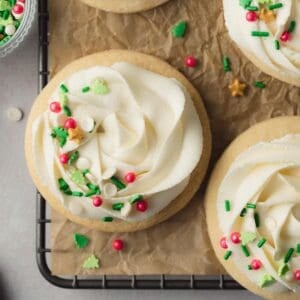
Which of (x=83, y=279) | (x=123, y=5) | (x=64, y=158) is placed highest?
(x=123, y=5)

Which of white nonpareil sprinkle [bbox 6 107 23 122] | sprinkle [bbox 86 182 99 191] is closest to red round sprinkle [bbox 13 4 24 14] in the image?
white nonpareil sprinkle [bbox 6 107 23 122]

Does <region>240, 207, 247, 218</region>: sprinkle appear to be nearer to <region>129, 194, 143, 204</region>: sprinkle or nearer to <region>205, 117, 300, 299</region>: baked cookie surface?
<region>205, 117, 300, 299</region>: baked cookie surface

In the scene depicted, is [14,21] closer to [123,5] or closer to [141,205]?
[123,5]

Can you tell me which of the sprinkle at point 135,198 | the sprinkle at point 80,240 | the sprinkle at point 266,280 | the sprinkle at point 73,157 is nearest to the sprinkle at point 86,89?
the sprinkle at point 73,157

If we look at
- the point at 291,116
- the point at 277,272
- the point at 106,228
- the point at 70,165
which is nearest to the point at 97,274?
the point at 106,228

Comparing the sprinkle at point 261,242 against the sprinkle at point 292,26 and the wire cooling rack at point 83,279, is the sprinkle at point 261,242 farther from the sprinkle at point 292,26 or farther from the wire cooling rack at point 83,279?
the sprinkle at point 292,26

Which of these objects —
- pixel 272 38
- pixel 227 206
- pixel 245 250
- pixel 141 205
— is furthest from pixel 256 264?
pixel 272 38
